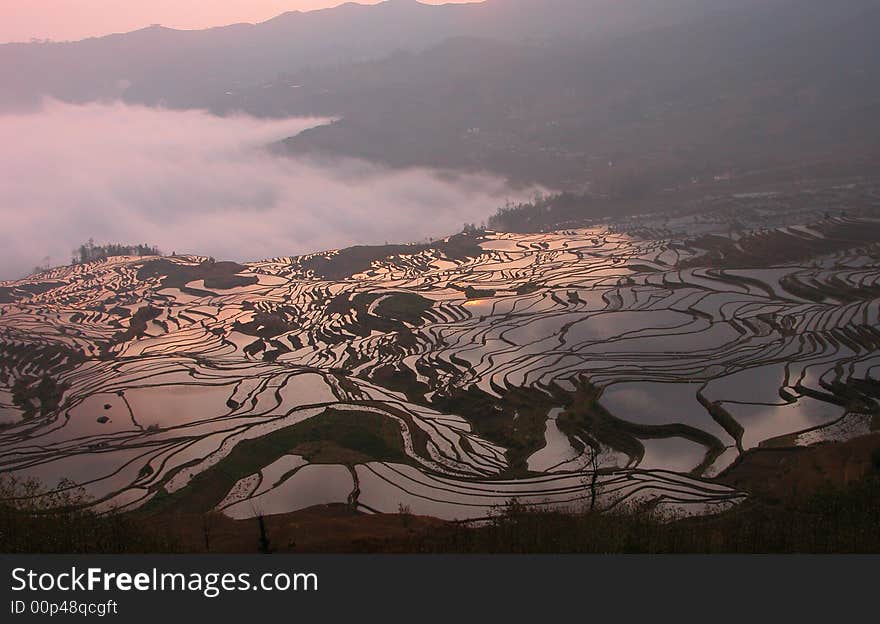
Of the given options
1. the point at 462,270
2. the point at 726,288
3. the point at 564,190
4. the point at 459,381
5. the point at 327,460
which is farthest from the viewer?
the point at 564,190

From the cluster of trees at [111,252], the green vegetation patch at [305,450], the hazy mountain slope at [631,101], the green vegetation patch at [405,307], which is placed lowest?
the green vegetation patch at [305,450]

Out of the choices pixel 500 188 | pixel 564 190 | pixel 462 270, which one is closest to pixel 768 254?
pixel 462 270

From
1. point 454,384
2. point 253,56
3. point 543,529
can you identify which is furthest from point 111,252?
point 253,56

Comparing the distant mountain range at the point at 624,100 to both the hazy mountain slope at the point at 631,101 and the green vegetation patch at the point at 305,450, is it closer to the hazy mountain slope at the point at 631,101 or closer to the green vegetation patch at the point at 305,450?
the hazy mountain slope at the point at 631,101

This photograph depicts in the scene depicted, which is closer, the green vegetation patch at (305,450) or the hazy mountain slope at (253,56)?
the green vegetation patch at (305,450)

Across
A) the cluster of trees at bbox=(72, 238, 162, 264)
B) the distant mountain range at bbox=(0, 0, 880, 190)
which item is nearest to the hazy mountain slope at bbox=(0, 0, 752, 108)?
the distant mountain range at bbox=(0, 0, 880, 190)

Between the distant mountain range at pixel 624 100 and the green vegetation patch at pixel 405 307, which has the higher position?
the distant mountain range at pixel 624 100

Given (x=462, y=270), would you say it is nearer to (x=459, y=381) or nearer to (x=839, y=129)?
(x=459, y=381)

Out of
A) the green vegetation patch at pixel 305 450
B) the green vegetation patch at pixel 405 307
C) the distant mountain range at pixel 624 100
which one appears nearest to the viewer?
the green vegetation patch at pixel 305 450

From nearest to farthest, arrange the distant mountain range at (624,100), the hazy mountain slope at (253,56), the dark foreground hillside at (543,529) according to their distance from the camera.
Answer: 1. the dark foreground hillside at (543,529)
2. the distant mountain range at (624,100)
3. the hazy mountain slope at (253,56)

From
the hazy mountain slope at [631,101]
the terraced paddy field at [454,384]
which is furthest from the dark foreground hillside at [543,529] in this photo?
the hazy mountain slope at [631,101]
